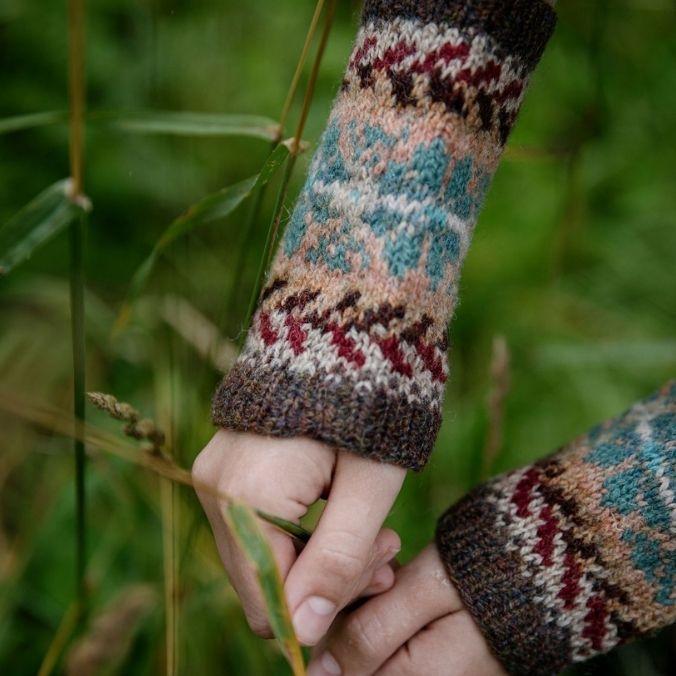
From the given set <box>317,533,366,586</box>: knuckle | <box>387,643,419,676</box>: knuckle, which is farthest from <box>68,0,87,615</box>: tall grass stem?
<box>387,643,419,676</box>: knuckle

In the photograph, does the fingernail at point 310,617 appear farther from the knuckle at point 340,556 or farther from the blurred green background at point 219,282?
the blurred green background at point 219,282

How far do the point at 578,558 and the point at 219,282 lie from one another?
827 millimetres

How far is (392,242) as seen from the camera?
748 mm

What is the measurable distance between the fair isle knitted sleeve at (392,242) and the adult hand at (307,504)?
2 centimetres

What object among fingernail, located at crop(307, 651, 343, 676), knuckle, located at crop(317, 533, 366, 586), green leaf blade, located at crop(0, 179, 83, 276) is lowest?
fingernail, located at crop(307, 651, 343, 676)

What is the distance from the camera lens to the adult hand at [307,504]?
2.39ft

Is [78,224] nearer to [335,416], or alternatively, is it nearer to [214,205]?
[214,205]

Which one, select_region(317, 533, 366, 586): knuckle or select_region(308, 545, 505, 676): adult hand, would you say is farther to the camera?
select_region(308, 545, 505, 676): adult hand

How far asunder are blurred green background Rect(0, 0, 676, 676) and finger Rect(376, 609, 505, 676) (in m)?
0.25

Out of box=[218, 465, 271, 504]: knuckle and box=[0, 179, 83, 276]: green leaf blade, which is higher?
box=[0, 179, 83, 276]: green leaf blade

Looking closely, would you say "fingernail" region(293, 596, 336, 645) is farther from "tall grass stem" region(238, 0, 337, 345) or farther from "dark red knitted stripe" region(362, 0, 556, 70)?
"dark red knitted stripe" region(362, 0, 556, 70)

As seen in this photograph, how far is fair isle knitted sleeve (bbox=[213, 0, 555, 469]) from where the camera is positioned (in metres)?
0.73

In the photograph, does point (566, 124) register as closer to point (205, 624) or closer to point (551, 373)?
point (551, 373)

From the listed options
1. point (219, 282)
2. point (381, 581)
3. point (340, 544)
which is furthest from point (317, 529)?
point (219, 282)
